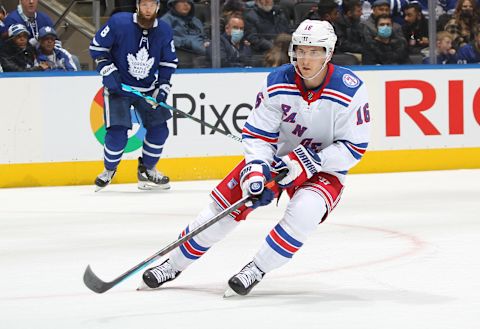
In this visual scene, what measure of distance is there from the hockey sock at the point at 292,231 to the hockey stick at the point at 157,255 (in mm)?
130

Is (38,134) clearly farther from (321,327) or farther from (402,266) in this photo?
(321,327)

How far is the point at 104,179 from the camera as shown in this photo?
26.5 ft

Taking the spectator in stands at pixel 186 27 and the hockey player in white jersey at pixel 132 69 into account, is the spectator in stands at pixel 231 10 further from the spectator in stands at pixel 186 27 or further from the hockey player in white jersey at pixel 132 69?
the hockey player in white jersey at pixel 132 69

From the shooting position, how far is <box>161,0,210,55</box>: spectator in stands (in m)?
8.80

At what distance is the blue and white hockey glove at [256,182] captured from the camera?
12.8 feet

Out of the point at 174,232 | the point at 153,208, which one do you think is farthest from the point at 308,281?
the point at 153,208

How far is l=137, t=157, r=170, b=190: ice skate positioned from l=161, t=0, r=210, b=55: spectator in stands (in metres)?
1.04

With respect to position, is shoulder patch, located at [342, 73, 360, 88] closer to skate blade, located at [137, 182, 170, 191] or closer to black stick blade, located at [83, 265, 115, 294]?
black stick blade, located at [83, 265, 115, 294]

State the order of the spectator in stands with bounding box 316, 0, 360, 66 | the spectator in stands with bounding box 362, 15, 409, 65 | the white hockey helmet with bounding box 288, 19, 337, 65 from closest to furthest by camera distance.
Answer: the white hockey helmet with bounding box 288, 19, 337, 65 < the spectator in stands with bounding box 316, 0, 360, 66 < the spectator in stands with bounding box 362, 15, 409, 65

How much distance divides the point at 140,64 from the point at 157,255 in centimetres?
428

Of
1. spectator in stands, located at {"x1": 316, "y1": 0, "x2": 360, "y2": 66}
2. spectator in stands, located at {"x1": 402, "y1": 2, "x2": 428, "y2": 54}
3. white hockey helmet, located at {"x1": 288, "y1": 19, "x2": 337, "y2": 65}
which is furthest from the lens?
spectator in stands, located at {"x1": 402, "y1": 2, "x2": 428, "y2": 54}

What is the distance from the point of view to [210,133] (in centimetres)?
888

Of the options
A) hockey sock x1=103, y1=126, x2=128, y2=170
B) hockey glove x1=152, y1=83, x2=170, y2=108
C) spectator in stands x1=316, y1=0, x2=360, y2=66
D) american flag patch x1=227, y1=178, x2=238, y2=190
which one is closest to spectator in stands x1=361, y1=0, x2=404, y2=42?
spectator in stands x1=316, y1=0, x2=360, y2=66

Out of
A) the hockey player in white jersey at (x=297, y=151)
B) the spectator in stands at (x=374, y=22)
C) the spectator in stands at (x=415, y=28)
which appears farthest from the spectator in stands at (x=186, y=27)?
the hockey player in white jersey at (x=297, y=151)
